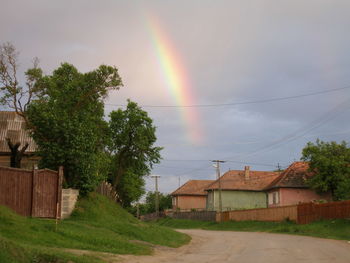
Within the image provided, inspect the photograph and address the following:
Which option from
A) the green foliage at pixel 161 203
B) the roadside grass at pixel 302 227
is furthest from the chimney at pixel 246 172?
the green foliage at pixel 161 203

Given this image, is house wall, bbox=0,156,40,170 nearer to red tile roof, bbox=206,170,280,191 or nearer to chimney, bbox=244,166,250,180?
red tile roof, bbox=206,170,280,191

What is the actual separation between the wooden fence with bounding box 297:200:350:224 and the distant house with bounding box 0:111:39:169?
21.4 metres

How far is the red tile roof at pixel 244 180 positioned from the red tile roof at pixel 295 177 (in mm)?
10195

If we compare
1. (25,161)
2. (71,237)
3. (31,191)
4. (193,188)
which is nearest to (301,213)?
(25,161)

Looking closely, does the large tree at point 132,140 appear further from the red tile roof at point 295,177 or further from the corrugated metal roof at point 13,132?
the red tile roof at point 295,177

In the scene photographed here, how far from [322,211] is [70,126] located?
898 inches

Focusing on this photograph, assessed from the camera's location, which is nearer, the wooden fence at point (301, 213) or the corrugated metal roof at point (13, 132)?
the corrugated metal roof at point (13, 132)

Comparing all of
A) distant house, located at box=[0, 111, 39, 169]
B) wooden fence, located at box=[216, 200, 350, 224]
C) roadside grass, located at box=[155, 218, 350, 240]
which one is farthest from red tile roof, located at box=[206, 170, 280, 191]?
distant house, located at box=[0, 111, 39, 169]

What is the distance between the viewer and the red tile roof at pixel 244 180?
6881cm

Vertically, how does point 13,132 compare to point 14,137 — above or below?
above

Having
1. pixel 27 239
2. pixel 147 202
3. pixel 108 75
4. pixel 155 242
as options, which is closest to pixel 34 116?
pixel 108 75

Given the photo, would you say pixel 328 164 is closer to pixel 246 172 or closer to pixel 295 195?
pixel 295 195

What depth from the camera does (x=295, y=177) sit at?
5622 cm

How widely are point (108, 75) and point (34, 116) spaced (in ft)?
15.3
